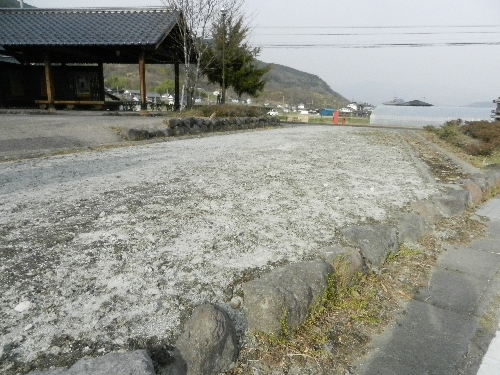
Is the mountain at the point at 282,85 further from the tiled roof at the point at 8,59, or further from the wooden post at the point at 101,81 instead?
the tiled roof at the point at 8,59

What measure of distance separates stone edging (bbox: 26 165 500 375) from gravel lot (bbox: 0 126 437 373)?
13 centimetres

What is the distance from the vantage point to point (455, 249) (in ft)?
8.14

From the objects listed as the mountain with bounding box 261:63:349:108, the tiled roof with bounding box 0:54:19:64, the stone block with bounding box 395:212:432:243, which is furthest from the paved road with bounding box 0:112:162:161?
the mountain with bounding box 261:63:349:108

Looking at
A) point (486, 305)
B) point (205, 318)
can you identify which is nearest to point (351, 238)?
point (486, 305)

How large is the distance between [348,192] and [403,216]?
33.9 inches

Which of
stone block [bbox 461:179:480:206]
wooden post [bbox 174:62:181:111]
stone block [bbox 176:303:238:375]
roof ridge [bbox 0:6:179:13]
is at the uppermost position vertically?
roof ridge [bbox 0:6:179:13]

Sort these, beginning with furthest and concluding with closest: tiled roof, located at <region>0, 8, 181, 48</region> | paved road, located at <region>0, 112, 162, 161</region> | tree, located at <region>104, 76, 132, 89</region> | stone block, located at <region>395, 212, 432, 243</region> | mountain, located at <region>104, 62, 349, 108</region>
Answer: mountain, located at <region>104, 62, 349, 108</region> < tree, located at <region>104, 76, 132, 89</region> < tiled roof, located at <region>0, 8, 181, 48</region> < paved road, located at <region>0, 112, 162, 161</region> < stone block, located at <region>395, 212, 432, 243</region>

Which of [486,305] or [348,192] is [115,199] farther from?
[486,305]

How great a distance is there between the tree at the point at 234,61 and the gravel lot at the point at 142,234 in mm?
12874

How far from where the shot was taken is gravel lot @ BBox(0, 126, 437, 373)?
1.34 m

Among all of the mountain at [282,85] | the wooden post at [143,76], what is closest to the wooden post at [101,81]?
the wooden post at [143,76]

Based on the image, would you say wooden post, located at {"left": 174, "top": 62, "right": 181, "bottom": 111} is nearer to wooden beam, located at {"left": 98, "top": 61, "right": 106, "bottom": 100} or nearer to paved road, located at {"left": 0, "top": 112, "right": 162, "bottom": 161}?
wooden beam, located at {"left": 98, "top": 61, "right": 106, "bottom": 100}

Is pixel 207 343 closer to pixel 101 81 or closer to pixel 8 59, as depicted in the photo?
pixel 101 81

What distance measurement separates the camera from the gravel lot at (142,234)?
52.8 inches
